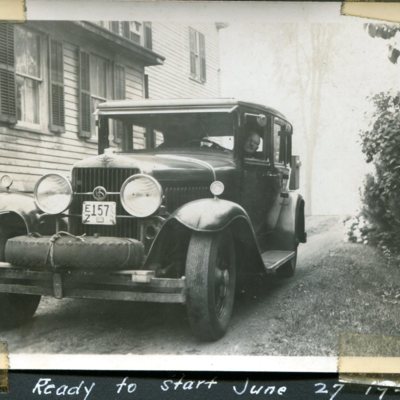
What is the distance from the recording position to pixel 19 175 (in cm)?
154

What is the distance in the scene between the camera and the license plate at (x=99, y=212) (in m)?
1.47

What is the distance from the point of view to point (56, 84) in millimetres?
1612

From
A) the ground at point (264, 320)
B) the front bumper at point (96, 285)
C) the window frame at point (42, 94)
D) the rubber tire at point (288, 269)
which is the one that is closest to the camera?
the front bumper at point (96, 285)

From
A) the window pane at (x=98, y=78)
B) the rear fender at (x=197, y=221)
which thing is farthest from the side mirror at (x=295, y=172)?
the window pane at (x=98, y=78)

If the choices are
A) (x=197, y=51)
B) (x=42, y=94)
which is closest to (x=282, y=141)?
Answer: (x=197, y=51)

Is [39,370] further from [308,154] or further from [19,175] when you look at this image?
[308,154]

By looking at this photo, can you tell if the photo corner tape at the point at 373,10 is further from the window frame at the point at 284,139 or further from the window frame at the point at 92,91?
the window frame at the point at 92,91

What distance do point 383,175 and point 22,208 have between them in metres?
1.03

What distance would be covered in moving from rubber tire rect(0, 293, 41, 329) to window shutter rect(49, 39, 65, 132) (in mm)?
503

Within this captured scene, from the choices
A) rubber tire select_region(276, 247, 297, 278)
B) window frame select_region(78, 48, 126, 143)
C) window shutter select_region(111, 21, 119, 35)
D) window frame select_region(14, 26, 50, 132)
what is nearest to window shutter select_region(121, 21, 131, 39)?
window shutter select_region(111, 21, 119, 35)

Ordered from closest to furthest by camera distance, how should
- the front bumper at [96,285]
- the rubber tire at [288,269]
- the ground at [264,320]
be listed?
1. the front bumper at [96,285]
2. the ground at [264,320]
3. the rubber tire at [288,269]

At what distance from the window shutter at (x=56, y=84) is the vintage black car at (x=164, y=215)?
0.14 metres

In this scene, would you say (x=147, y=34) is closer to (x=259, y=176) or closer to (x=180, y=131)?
(x=180, y=131)

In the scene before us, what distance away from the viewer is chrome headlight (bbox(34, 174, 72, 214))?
148 centimetres
